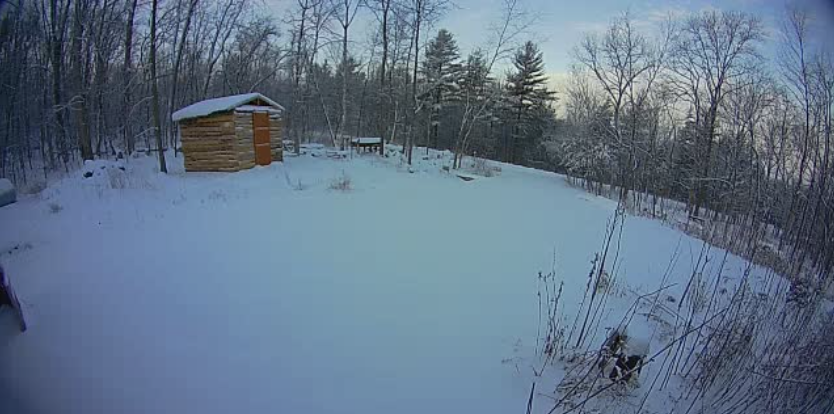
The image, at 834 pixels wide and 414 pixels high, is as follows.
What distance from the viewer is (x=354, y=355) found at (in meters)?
2.26

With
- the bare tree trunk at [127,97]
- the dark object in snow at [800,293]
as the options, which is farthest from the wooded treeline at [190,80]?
the dark object in snow at [800,293]

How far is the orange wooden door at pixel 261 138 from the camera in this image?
450 inches

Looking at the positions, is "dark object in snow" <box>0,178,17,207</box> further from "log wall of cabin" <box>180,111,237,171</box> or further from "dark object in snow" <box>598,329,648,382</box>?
"log wall of cabin" <box>180,111,237,171</box>

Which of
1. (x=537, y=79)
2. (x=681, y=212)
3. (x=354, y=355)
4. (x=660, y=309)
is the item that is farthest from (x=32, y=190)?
(x=537, y=79)

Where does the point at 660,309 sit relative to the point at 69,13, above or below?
below

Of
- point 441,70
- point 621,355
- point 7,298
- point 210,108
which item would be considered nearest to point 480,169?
point 210,108

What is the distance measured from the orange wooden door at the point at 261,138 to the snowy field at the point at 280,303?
5430mm

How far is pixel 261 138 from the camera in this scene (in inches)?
460

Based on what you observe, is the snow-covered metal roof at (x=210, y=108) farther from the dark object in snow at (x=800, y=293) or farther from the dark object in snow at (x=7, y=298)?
the dark object in snow at (x=800, y=293)

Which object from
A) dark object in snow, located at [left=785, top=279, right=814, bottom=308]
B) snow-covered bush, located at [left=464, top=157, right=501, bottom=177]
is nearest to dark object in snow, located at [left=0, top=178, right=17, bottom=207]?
dark object in snow, located at [left=785, top=279, right=814, bottom=308]

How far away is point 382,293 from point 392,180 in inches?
285

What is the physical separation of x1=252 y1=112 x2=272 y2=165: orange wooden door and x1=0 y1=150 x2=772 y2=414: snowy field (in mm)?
5430

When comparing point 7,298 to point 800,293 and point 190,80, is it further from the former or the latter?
point 190,80

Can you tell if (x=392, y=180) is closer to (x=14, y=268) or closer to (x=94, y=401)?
(x=14, y=268)
